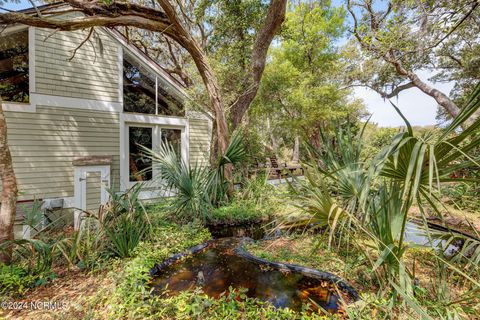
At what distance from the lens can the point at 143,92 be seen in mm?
6953

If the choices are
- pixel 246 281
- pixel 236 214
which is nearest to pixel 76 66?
pixel 236 214

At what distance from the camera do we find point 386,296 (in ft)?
8.30

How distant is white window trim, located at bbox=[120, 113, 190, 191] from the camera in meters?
6.48

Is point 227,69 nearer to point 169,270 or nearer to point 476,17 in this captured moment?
point 169,270

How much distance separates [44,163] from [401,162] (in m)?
6.71

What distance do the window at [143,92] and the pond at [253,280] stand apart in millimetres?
4771

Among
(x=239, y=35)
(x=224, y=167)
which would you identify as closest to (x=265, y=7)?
(x=239, y=35)

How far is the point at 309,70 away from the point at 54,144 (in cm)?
1163

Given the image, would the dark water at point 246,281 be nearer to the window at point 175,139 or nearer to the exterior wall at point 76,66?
the window at point 175,139

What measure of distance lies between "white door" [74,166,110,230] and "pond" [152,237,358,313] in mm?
3194

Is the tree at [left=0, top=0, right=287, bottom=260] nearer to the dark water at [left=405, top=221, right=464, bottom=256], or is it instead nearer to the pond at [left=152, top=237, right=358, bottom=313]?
the pond at [left=152, top=237, right=358, bottom=313]


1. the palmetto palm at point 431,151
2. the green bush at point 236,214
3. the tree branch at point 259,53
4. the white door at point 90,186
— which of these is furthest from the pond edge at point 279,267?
the tree branch at point 259,53

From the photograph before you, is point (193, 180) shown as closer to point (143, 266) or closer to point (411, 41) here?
point (143, 266)

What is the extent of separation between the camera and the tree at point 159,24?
381 centimetres
